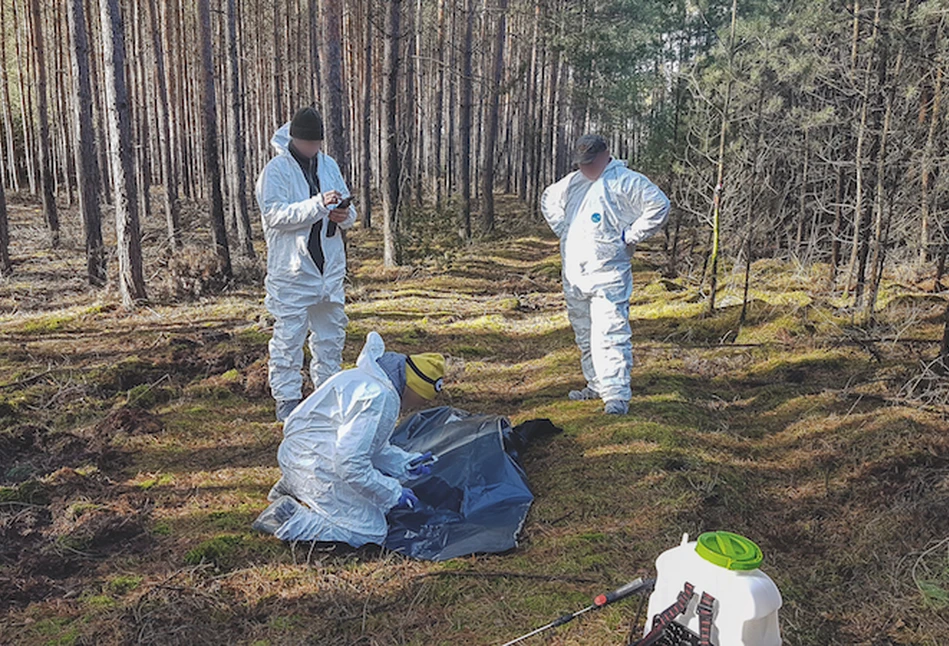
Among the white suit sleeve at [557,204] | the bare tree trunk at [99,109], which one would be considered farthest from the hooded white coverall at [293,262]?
the bare tree trunk at [99,109]

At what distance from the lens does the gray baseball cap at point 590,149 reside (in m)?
4.78

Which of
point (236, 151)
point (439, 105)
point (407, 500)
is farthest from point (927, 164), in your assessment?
point (439, 105)

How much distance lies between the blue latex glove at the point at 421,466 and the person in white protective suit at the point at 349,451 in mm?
310

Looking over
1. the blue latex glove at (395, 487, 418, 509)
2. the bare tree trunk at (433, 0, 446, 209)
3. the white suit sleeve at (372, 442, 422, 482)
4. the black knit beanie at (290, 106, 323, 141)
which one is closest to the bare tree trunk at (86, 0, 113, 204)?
the bare tree trunk at (433, 0, 446, 209)

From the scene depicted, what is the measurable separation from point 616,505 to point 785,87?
403 inches

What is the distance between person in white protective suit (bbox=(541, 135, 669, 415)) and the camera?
479cm

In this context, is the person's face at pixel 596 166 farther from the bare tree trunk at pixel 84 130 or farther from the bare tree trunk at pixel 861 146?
the bare tree trunk at pixel 84 130

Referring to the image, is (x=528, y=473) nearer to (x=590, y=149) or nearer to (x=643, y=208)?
(x=643, y=208)

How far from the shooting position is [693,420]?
491 cm

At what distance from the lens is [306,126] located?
15.0ft

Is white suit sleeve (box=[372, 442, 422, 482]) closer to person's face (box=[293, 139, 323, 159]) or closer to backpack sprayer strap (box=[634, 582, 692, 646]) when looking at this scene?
backpack sprayer strap (box=[634, 582, 692, 646])

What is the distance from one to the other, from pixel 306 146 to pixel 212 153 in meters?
6.40

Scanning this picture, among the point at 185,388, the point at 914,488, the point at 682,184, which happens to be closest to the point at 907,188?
the point at 682,184

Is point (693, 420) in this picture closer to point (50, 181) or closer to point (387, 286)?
point (387, 286)
